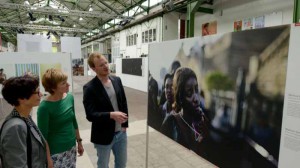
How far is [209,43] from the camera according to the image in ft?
5.35

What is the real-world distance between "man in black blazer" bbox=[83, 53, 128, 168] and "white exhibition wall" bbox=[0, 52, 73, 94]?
13.7 feet

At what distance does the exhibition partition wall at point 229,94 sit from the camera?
1.22 metres

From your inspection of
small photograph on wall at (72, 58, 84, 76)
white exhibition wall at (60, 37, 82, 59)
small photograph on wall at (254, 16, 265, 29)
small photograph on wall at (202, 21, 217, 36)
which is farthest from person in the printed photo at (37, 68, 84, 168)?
small photograph on wall at (72, 58, 84, 76)

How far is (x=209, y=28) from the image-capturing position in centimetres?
842

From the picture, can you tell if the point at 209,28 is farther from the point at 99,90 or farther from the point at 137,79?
the point at 99,90

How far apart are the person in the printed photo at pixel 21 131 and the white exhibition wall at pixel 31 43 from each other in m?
6.32

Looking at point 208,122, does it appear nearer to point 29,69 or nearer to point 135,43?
point 29,69

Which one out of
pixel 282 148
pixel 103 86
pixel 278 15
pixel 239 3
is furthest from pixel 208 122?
pixel 239 3

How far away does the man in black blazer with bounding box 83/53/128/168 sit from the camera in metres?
1.85

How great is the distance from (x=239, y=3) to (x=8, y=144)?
7544 millimetres

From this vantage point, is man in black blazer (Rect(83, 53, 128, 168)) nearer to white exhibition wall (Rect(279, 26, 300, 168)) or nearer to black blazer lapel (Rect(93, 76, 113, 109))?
black blazer lapel (Rect(93, 76, 113, 109))

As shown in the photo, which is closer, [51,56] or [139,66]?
[51,56]

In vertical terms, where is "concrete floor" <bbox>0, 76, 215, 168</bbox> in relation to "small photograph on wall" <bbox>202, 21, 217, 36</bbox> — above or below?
below

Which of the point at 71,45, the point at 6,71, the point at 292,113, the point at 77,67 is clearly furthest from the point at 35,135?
the point at 77,67
